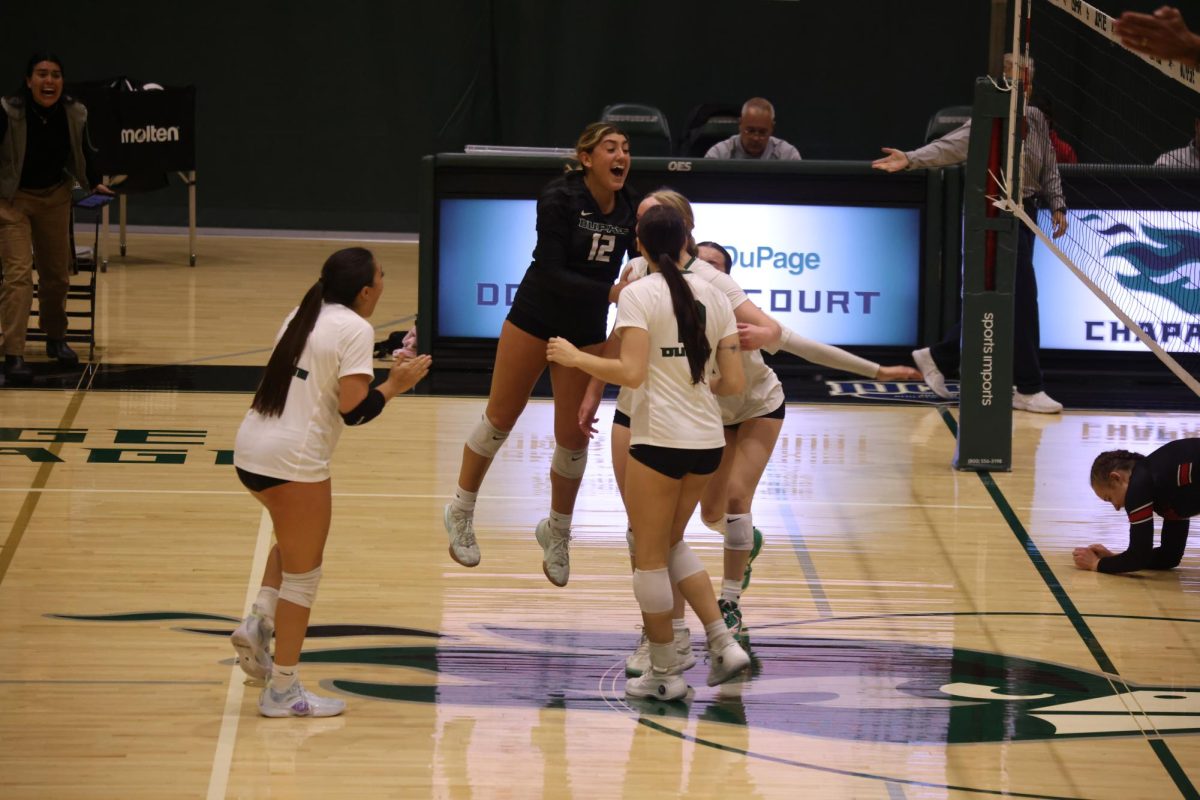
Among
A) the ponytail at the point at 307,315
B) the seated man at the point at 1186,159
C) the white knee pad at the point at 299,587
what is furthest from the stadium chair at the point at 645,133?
the white knee pad at the point at 299,587

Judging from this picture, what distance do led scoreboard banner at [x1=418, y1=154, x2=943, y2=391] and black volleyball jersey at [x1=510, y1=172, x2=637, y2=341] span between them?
4712mm

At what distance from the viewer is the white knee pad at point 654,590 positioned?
5383mm

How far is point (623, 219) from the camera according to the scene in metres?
6.36

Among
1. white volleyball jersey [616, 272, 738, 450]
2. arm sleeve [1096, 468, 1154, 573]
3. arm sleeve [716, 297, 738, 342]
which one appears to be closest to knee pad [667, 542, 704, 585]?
Answer: white volleyball jersey [616, 272, 738, 450]

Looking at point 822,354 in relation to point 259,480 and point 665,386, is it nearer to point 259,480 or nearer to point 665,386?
point 665,386

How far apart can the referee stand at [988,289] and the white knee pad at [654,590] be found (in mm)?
3932

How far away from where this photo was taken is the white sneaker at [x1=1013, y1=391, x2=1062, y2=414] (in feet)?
34.3

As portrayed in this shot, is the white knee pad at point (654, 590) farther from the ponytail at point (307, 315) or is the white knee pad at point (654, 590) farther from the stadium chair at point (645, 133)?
the stadium chair at point (645, 133)

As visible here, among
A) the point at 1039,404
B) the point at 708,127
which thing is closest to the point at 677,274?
the point at 1039,404

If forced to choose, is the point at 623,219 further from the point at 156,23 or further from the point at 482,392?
the point at 156,23

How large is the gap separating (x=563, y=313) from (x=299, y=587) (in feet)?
5.48

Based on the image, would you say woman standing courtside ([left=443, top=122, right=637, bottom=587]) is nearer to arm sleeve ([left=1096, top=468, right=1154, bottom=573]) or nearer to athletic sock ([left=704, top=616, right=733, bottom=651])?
athletic sock ([left=704, top=616, right=733, bottom=651])

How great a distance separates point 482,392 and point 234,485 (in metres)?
2.61

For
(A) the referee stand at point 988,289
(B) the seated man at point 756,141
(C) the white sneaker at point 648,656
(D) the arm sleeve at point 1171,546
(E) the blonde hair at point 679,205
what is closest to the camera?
(E) the blonde hair at point 679,205
